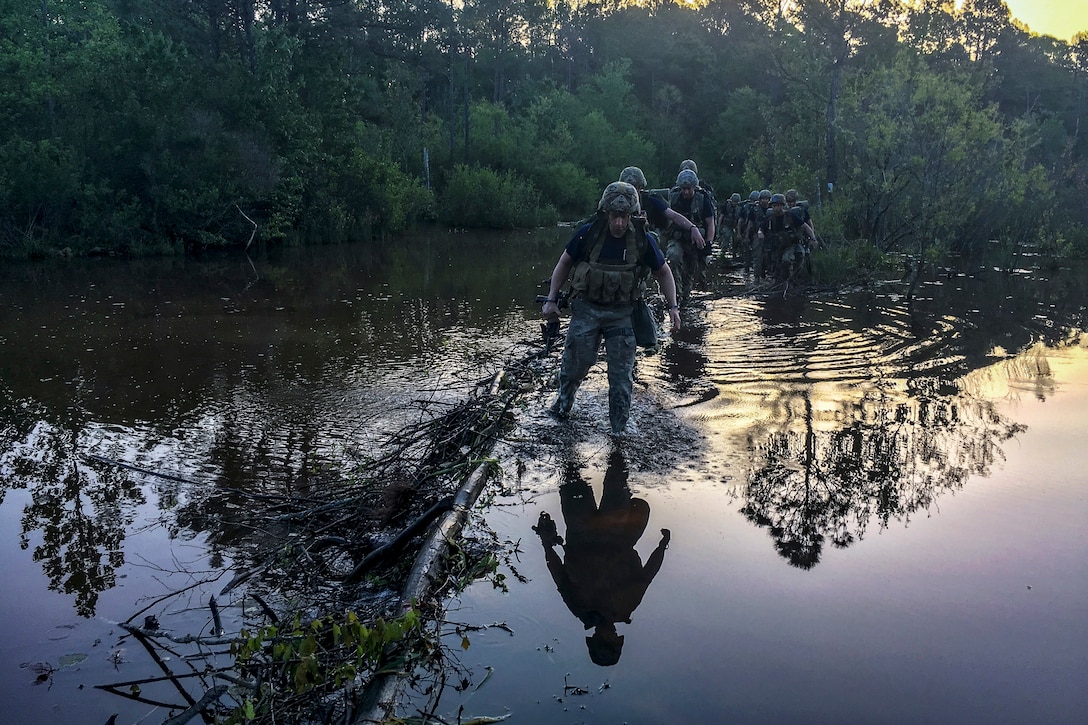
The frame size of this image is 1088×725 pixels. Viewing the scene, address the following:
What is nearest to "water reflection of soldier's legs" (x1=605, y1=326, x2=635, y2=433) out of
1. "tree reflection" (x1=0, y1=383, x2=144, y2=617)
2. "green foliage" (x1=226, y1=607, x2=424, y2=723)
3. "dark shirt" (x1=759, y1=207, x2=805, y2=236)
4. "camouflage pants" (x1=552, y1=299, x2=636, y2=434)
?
"camouflage pants" (x1=552, y1=299, x2=636, y2=434)

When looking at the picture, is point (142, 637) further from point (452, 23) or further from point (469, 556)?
point (452, 23)

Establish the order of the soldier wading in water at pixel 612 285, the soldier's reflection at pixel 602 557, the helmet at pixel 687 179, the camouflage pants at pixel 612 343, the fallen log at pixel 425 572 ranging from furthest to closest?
the helmet at pixel 687 179 < the camouflage pants at pixel 612 343 < the soldier wading in water at pixel 612 285 < the soldier's reflection at pixel 602 557 < the fallen log at pixel 425 572

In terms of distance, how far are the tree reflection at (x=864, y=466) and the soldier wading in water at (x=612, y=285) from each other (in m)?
1.22

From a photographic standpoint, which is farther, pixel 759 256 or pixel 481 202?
pixel 481 202

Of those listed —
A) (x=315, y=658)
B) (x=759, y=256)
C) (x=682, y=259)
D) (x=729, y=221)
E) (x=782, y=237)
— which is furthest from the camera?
(x=729, y=221)

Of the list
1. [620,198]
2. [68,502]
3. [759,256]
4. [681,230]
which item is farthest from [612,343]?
[759,256]

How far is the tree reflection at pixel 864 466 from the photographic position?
5.20m

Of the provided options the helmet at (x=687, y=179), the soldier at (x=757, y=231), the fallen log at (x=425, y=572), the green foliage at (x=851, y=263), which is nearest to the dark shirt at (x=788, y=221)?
the soldier at (x=757, y=231)

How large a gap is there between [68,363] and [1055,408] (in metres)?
10.2

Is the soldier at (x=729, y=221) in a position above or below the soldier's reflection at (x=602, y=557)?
above

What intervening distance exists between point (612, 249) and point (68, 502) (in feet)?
13.5

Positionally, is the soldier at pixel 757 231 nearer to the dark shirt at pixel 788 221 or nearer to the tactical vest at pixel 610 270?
the dark shirt at pixel 788 221

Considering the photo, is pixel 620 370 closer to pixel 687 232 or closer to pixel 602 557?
pixel 602 557

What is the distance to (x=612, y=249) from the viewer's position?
6547 millimetres
